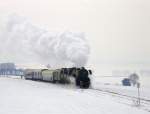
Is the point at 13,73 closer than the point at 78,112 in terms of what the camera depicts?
No

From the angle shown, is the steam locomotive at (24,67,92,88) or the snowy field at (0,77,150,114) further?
the steam locomotive at (24,67,92,88)

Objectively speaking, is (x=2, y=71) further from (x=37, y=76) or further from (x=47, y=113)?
(x=47, y=113)

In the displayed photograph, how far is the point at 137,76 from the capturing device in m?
71.2

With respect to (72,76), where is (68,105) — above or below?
below

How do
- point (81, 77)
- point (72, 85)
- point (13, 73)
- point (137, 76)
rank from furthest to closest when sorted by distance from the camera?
point (13, 73) → point (137, 76) → point (72, 85) → point (81, 77)

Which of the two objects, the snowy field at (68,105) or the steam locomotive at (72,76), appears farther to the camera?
the steam locomotive at (72,76)

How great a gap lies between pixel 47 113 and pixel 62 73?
22420 millimetres

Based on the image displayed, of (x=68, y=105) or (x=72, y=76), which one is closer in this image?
(x=68, y=105)

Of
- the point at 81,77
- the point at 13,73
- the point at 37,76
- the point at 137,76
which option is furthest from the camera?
the point at 13,73

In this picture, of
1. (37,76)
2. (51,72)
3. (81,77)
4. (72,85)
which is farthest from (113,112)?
(37,76)

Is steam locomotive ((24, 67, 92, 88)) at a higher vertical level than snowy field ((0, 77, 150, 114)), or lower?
higher

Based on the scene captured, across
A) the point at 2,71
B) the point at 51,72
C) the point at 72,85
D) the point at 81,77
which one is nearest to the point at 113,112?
the point at 81,77

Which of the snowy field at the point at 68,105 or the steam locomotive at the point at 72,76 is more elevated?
the steam locomotive at the point at 72,76

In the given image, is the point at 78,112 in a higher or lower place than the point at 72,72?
lower
